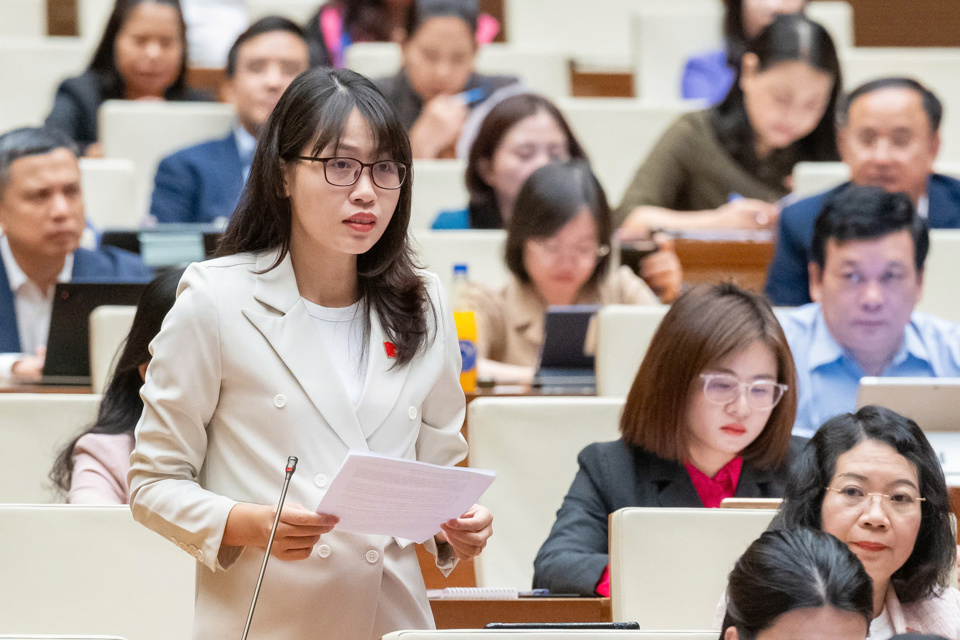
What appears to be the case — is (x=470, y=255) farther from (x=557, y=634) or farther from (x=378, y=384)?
(x=557, y=634)

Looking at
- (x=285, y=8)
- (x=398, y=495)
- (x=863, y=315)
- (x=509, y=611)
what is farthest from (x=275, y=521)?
(x=285, y=8)

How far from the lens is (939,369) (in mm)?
2932

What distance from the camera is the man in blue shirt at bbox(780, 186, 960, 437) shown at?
2891 millimetres

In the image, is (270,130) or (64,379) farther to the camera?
(64,379)

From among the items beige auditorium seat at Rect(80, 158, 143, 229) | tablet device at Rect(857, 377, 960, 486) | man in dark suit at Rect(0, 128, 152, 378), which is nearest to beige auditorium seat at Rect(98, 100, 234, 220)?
beige auditorium seat at Rect(80, 158, 143, 229)

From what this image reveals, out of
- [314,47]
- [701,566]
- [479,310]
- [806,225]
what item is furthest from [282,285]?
[314,47]

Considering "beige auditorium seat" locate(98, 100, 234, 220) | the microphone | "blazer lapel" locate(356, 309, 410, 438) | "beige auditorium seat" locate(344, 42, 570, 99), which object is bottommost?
the microphone

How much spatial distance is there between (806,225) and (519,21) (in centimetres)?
233

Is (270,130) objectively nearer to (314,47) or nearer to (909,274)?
(909,274)

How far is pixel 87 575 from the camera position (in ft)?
6.45

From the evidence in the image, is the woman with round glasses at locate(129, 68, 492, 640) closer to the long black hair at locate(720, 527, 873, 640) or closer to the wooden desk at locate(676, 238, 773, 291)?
the long black hair at locate(720, 527, 873, 640)

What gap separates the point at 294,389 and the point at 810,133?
314 cm

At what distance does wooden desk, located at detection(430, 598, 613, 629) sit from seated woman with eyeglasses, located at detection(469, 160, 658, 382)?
4.34 feet

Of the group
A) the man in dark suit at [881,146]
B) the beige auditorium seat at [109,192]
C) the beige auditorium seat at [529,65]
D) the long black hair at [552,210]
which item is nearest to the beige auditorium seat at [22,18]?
the beige auditorium seat at [529,65]
